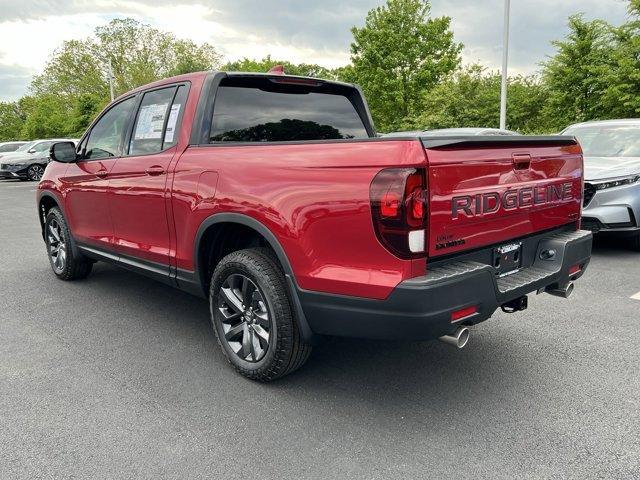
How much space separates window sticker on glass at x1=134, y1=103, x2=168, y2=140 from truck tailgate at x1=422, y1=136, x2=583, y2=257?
7.32ft

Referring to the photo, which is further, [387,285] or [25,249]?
[25,249]

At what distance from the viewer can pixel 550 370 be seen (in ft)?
10.9

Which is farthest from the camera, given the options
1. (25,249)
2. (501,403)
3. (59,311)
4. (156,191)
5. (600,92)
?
(600,92)

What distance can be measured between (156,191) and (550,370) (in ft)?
9.41

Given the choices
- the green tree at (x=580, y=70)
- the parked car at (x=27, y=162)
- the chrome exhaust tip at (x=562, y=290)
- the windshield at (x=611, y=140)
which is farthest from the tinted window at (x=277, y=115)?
the parked car at (x=27, y=162)

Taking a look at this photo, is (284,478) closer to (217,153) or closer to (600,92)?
(217,153)

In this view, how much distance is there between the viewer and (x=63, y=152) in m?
4.79

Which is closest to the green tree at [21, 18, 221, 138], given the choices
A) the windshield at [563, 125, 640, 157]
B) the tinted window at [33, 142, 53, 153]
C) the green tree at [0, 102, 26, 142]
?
the green tree at [0, 102, 26, 142]

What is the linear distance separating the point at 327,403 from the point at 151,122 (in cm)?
244

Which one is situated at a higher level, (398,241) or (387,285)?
(398,241)

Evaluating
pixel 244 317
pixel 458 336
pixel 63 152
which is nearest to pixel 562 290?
pixel 458 336

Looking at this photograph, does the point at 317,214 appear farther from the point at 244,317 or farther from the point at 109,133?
the point at 109,133

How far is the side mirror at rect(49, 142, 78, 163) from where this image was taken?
15.6 feet

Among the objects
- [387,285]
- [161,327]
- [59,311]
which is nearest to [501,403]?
[387,285]
